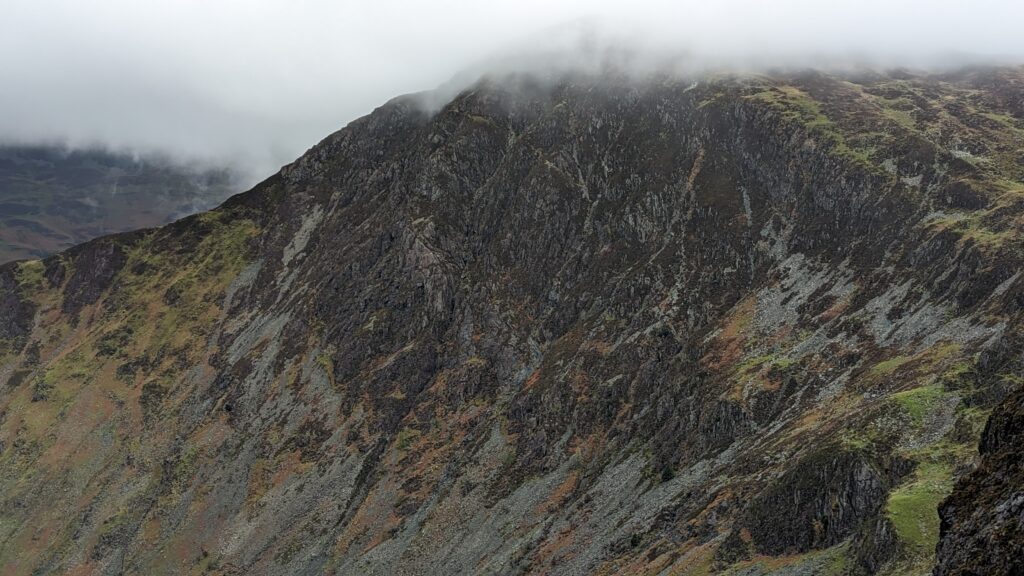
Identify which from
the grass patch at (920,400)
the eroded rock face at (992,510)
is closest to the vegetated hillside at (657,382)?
the grass patch at (920,400)

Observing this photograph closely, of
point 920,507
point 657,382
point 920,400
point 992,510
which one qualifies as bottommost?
point 657,382

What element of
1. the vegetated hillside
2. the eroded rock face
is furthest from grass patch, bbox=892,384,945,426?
the eroded rock face

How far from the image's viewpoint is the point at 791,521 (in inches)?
2955

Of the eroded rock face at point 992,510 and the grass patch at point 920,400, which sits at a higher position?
the eroded rock face at point 992,510

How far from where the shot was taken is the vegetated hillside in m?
79.7

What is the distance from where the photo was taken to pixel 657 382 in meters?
140

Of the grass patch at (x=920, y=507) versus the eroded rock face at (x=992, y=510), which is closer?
the eroded rock face at (x=992, y=510)

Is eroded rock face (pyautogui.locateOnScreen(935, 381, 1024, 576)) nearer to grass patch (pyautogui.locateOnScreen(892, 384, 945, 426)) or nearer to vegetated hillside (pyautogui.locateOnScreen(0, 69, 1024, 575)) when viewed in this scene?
vegetated hillside (pyautogui.locateOnScreen(0, 69, 1024, 575))

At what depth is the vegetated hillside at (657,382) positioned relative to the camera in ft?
261

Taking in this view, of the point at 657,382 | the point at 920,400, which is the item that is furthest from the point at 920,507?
the point at 657,382

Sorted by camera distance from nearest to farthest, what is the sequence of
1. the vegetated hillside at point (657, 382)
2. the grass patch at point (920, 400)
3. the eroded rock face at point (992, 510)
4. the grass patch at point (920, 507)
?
the eroded rock face at point (992, 510) → the grass patch at point (920, 507) → the grass patch at point (920, 400) → the vegetated hillside at point (657, 382)

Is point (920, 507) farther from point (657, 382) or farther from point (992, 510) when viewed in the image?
point (657, 382)

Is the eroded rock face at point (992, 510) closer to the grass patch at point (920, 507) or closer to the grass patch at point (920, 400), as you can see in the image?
the grass patch at point (920, 507)

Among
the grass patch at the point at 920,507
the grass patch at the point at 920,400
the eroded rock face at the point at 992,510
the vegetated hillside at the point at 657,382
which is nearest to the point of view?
the eroded rock face at the point at 992,510
